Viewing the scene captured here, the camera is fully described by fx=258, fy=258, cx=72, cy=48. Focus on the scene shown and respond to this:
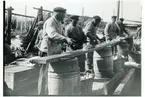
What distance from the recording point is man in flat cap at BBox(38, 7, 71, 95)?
2.21 metres

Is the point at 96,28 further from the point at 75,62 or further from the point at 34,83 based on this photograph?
the point at 34,83

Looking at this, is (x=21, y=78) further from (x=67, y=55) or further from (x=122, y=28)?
(x=122, y=28)

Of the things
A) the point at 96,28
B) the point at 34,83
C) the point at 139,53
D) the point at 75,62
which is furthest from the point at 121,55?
the point at 34,83

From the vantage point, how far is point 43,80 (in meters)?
2.23

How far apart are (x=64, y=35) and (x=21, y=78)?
1.77 ft

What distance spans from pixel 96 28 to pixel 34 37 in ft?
1.89

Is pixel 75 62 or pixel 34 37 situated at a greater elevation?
pixel 34 37

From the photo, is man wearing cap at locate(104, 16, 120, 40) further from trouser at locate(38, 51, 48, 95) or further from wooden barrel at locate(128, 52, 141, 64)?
trouser at locate(38, 51, 48, 95)

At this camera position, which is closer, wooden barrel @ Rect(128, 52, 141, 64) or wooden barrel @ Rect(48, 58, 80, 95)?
wooden barrel @ Rect(48, 58, 80, 95)

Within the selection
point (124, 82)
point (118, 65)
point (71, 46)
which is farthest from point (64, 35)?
point (124, 82)

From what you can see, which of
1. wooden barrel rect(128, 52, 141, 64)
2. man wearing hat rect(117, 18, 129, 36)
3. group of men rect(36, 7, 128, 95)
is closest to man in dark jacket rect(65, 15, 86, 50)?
group of men rect(36, 7, 128, 95)

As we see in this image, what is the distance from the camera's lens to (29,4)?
2.32 m

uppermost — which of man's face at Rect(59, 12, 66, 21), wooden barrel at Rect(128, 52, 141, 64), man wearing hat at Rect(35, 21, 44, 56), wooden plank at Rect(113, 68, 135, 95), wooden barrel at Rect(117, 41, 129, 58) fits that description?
man's face at Rect(59, 12, 66, 21)

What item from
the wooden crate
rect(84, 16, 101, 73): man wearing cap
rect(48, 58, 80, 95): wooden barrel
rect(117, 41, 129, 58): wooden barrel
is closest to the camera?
rect(48, 58, 80, 95): wooden barrel
